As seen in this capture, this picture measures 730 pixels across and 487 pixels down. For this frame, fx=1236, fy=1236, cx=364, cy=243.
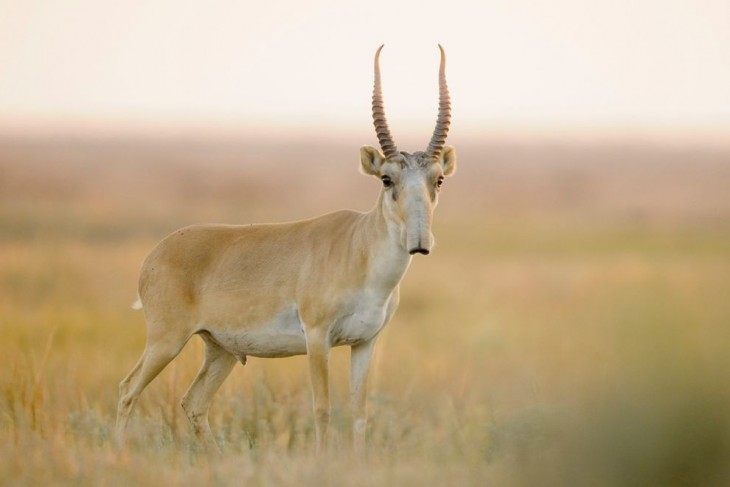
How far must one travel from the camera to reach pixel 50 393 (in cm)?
1417

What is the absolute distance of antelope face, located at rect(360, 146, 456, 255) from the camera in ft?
34.0

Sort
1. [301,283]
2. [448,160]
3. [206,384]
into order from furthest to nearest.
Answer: [206,384] → [448,160] → [301,283]

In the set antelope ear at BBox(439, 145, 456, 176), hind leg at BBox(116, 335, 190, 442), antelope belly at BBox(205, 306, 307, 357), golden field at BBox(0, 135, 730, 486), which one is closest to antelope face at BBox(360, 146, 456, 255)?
antelope ear at BBox(439, 145, 456, 176)

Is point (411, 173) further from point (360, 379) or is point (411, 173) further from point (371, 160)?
point (360, 379)

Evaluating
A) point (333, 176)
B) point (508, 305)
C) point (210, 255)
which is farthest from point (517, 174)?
point (210, 255)

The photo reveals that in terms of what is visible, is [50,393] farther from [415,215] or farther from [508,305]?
[508,305]

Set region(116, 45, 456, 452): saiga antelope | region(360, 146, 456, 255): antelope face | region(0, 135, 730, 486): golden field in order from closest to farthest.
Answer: region(0, 135, 730, 486): golden field
region(360, 146, 456, 255): antelope face
region(116, 45, 456, 452): saiga antelope

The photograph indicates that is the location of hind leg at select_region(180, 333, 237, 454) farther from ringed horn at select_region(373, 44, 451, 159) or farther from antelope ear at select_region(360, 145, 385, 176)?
ringed horn at select_region(373, 44, 451, 159)

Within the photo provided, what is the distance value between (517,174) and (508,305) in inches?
4329

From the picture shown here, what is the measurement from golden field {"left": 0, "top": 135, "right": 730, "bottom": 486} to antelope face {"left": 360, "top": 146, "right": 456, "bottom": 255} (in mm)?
1731

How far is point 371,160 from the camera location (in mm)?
11250

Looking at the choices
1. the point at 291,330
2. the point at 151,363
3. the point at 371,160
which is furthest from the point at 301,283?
the point at 151,363

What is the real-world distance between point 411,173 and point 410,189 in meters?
0.19

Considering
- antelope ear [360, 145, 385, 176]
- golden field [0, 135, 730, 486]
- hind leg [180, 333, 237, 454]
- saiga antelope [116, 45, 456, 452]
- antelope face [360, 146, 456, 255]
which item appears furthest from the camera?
hind leg [180, 333, 237, 454]
